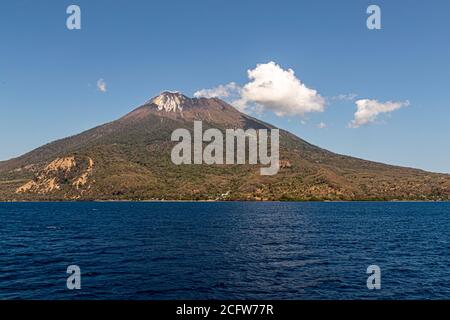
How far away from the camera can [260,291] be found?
45.2m

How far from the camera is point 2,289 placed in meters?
46.3

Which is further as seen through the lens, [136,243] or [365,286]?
[136,243]

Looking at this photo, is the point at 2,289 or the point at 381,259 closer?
the point at 2,289

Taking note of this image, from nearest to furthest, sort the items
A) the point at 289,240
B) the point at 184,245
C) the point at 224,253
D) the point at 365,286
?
the point at 365,286
the point at 224,253
the point at 184,245
the point at 289,240
